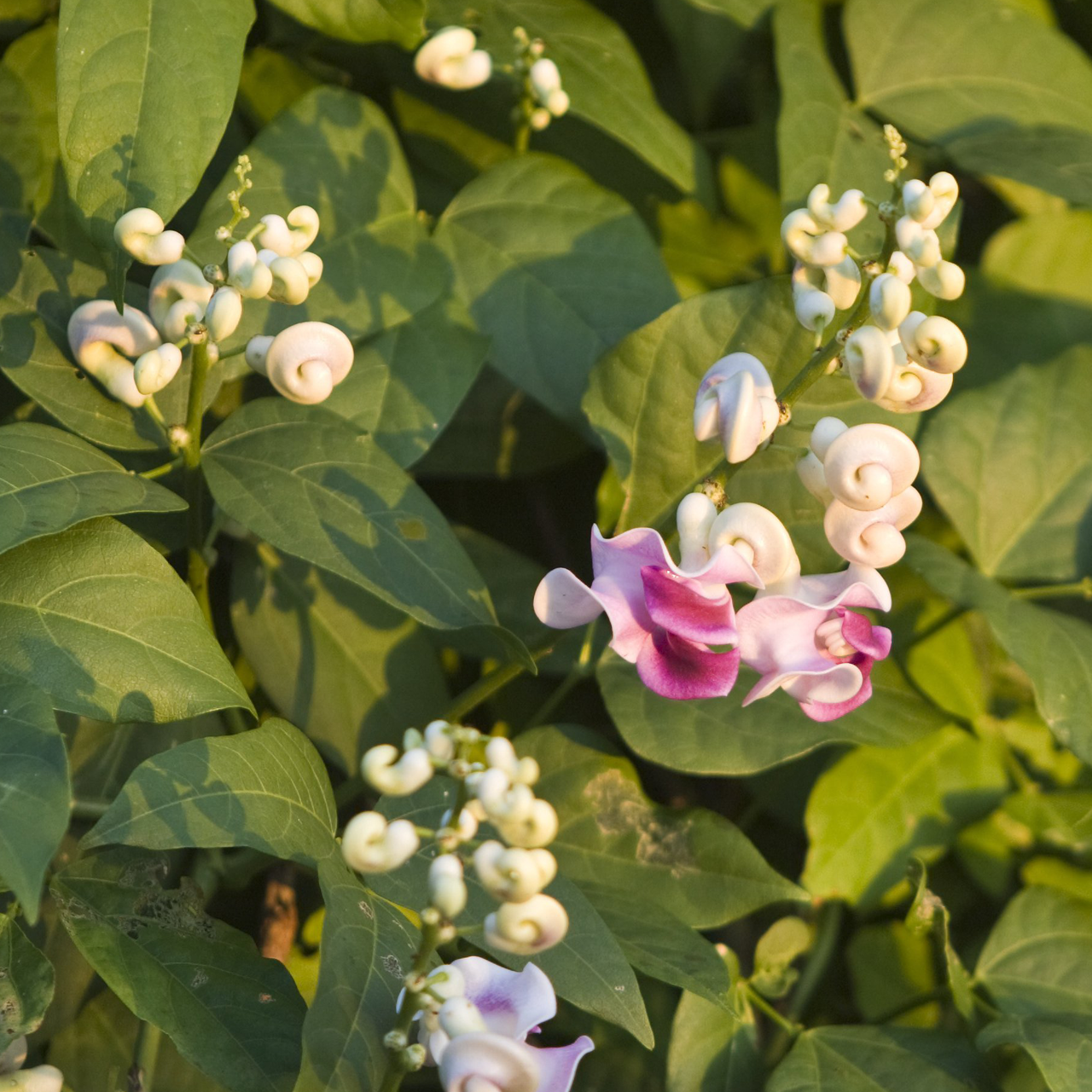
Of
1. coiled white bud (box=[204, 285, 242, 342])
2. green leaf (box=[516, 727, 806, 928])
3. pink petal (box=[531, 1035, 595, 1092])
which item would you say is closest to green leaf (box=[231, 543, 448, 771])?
green leaf (box=[516, 727, 806, 928])

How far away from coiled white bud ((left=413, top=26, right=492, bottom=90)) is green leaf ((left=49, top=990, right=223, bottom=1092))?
879mm

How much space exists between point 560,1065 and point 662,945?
234mm

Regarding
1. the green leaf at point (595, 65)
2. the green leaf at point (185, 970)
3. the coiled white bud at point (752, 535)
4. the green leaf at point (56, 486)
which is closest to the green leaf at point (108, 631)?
the green leaf at point (56, 486)

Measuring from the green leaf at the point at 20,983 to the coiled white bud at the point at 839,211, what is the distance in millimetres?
755

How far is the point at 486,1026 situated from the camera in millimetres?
686

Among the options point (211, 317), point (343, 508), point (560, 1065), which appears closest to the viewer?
point (560, 1065)

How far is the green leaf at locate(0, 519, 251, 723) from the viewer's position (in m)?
0.81

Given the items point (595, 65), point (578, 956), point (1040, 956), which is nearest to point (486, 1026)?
point (578, 956)

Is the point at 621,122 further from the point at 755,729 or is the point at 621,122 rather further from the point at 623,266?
the point at 755,729

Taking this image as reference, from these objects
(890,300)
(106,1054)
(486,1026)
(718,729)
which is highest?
(890,300)

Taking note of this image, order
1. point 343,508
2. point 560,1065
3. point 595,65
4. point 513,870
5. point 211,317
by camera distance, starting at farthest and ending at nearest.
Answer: point 595,65, point 343,508, point 211,317, point 560,1065, point 513,870

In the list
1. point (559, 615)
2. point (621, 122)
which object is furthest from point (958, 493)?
point (559, 615)

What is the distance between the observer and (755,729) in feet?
3.43

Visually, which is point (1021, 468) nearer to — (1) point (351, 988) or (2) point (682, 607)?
(2) point (682, 607)
